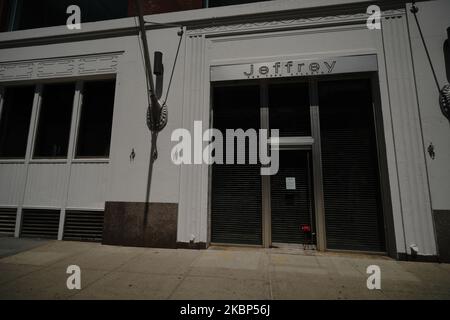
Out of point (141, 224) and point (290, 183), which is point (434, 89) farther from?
point (141, 224)

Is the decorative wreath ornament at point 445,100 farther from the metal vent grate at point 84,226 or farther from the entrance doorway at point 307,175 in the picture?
the metal vent grate at point 84,226

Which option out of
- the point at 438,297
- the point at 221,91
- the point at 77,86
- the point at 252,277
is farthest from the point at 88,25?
the point at 438,297

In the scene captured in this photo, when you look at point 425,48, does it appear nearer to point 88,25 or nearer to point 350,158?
point 350,158

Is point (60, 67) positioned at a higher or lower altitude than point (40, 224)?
higher

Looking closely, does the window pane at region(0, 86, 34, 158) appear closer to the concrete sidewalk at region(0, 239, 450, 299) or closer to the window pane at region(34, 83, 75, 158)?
the window pane at region(34, 83, 75, 158)

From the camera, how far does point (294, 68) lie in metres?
6.12

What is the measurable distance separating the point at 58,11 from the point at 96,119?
4.51m

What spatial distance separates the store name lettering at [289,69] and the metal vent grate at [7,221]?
777 centimetres

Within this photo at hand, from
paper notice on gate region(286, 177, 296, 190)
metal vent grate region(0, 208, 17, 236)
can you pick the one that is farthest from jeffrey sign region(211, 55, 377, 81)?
metal vent grate region(0, 208, 17, 236)

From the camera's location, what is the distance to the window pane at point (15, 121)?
7535 mm

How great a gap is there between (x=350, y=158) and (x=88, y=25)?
822 cm

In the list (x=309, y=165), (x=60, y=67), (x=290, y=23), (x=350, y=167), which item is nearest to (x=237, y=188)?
(x=309, y=165)

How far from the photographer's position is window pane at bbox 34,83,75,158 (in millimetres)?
7277

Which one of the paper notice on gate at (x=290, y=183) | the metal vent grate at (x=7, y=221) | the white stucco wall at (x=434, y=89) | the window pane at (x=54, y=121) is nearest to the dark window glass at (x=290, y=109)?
the paper notice on gate at (x=290, y=183)
